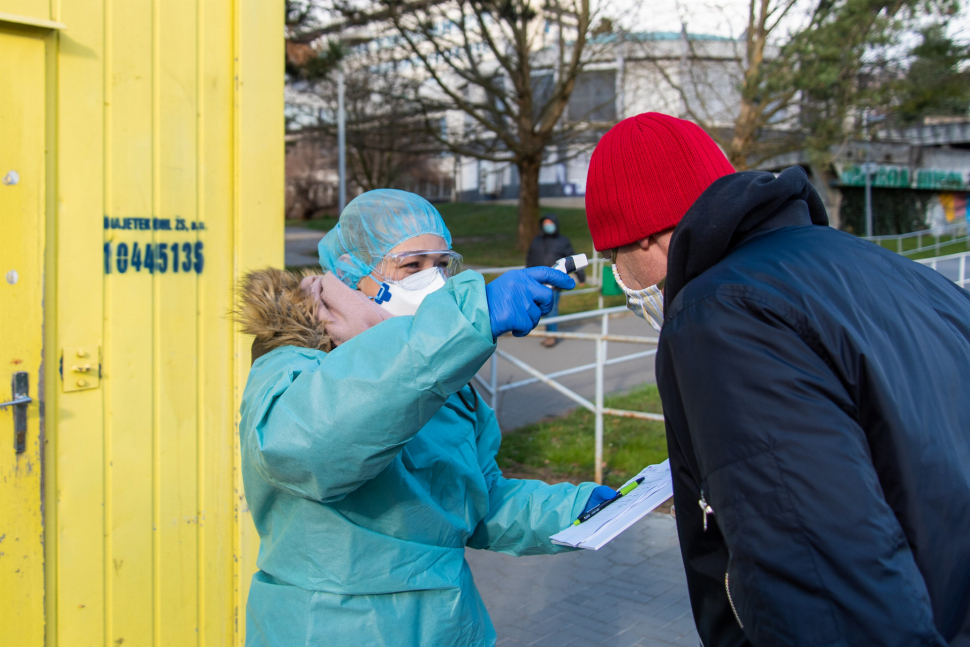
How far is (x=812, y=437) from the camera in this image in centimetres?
112

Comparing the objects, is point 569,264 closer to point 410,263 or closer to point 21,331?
point 410,263

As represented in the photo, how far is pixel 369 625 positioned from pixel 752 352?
120 cm

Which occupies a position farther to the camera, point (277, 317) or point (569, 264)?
point (277, 317)

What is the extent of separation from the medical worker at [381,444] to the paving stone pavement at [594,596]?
6.92 feet

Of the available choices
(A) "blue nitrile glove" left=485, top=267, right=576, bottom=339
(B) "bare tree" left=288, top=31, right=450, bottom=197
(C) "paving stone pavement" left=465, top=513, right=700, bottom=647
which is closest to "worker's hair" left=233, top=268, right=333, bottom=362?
(A) "blue nitrile glove" left=485, top=267, right=576, bottom=339

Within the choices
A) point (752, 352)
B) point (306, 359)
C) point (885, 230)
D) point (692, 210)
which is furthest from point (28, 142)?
point (885, 230)

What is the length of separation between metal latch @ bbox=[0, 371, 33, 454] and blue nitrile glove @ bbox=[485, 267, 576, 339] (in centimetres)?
192

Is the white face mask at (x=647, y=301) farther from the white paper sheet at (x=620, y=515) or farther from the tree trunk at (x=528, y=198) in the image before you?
the tree trunk at (x=528, y=198)

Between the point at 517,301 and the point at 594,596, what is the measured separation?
352 centimetres

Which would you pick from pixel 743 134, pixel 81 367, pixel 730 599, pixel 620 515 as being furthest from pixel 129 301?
pixel 743 134

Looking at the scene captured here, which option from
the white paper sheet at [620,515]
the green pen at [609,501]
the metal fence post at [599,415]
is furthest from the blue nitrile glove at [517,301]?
the metal fence post at [599,415]

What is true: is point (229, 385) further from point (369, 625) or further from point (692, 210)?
point (692, 210)

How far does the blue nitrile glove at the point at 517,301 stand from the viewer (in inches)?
62.9

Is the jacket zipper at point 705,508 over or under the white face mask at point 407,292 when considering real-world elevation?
under
